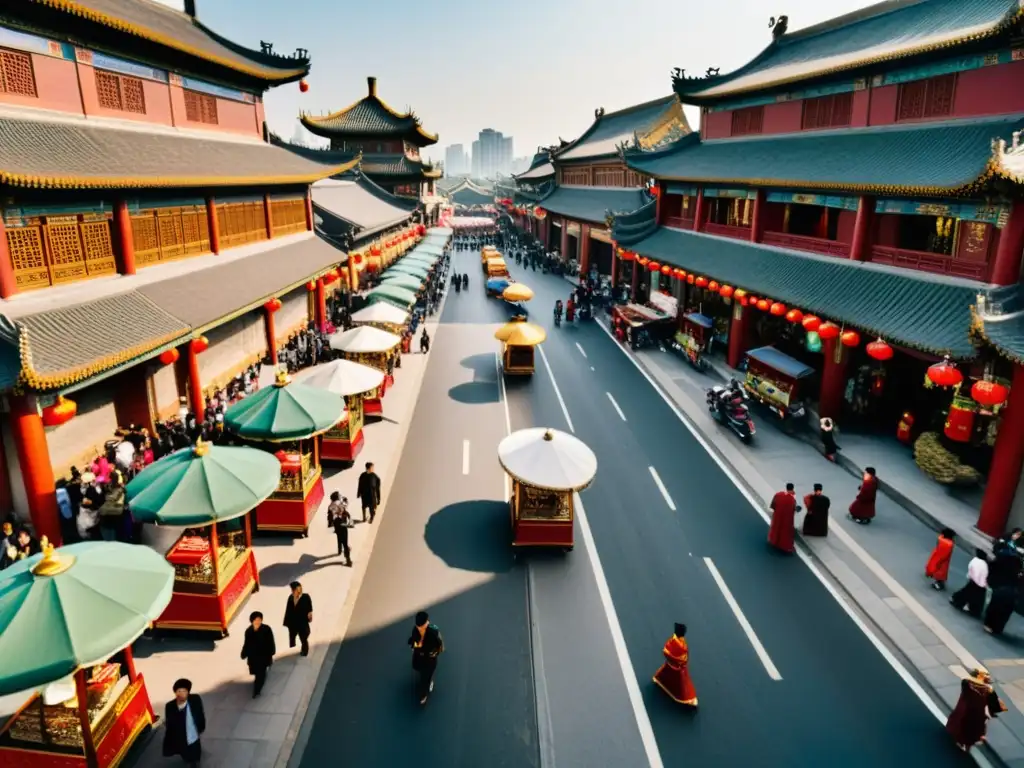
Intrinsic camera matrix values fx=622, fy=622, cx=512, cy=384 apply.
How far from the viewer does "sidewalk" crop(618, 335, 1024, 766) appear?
401 inches

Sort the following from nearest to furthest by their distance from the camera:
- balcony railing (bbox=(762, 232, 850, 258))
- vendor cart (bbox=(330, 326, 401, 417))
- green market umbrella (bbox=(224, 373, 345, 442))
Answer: green market umbrella (bbox=(224, 373, 345, 442)) → balcony railing (bbox=(762, 232, 850, 258)) → vendor cart (bbox=(330, 326, 401, 417))

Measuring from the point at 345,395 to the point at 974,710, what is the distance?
585 inches

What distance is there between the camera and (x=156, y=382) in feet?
56.4

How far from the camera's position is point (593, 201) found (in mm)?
48875

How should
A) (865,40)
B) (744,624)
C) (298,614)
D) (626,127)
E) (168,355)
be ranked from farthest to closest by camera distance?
(626,127) < (865,40) < (168,355) < (744,624) < (298,614)

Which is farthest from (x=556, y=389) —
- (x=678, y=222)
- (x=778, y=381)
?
(x=678, y=222)

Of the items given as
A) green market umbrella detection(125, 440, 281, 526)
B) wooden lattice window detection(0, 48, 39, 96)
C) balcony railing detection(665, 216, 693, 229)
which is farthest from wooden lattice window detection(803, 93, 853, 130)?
wooden lattice window detection(0, 48, 39, 96)

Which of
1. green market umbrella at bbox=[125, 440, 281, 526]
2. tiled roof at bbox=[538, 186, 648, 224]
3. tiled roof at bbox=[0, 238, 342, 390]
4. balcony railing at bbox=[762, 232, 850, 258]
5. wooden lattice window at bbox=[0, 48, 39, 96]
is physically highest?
wooden lattice window at bbox=[0, 48, 39, 96]

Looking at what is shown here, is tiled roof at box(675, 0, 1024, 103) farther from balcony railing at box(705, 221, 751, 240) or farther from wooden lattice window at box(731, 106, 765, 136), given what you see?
Result: balcony railing at box(705, 221, 751, 240)

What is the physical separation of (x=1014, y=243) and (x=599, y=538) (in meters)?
11.7

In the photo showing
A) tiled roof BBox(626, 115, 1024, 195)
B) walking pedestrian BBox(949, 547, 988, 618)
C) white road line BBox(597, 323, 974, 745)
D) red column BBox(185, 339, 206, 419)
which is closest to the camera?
white road line BBox(597, 323, 974, 745)

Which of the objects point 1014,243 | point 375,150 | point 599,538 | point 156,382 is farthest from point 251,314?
point 375,150

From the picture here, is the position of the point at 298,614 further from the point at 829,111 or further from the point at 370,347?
the point at 829,111

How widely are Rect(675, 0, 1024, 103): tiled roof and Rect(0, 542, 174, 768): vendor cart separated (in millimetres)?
20567
